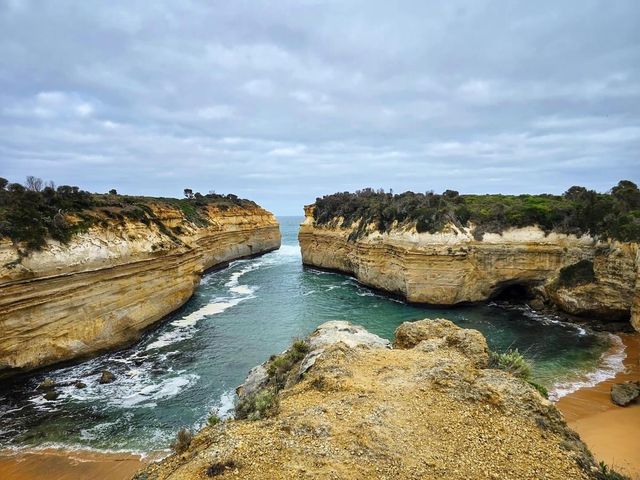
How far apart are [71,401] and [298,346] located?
9.03 metres

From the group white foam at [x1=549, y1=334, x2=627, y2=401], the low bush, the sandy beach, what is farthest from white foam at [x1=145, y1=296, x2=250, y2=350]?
white foam at [x1=549, y1=334, x2=627, y2=401]

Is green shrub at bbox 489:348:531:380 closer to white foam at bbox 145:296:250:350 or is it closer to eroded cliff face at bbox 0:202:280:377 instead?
white foam at bbox 145:296:250:350

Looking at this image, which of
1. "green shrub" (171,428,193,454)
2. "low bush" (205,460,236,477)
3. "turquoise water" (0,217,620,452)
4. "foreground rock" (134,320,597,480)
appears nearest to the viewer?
"low bush" (205,460,236,477)

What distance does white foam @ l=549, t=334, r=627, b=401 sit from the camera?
13.5 m

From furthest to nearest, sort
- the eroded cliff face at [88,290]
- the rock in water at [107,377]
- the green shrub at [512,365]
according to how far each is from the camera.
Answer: the rock in water at [107,377], the eroded cliff face at [88,290], the green shrub at [512,365]

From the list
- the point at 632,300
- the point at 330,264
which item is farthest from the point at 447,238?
the point at 330,264

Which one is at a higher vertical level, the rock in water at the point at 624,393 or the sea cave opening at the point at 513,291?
the sea cave opening at the point at 513,291

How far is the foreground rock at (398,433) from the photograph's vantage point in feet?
17.6

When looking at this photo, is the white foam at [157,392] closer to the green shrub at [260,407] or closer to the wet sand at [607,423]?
the green shrub at [260,407]

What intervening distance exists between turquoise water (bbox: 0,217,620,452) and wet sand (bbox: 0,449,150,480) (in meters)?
0.43

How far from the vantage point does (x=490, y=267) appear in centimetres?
2448

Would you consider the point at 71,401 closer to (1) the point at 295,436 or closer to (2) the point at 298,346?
(2) the point at 298,346

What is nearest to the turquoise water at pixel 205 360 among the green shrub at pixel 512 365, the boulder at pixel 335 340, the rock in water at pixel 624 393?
the rock in water at pixel 624 393

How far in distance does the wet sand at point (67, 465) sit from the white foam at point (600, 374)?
43.7ft
